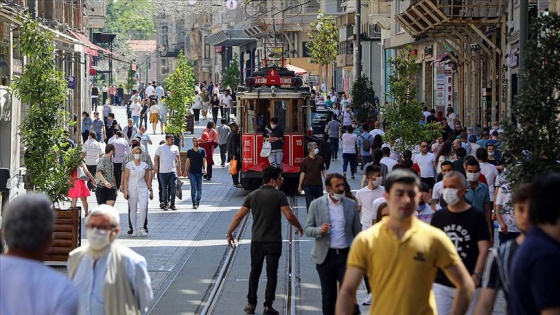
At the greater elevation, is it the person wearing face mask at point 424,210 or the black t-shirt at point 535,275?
the black t-shirt at point 535,275

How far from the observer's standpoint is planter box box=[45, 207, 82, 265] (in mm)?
18156

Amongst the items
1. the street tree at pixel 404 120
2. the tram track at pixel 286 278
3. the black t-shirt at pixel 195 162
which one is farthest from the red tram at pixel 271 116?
the tram track at pixel 286 278

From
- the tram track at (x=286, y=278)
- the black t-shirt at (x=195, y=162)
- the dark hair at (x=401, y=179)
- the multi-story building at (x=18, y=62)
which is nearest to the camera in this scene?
the dark hair at (x=401, y=179)

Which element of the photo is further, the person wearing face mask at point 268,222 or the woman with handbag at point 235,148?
the woman with handbag at point 235,148

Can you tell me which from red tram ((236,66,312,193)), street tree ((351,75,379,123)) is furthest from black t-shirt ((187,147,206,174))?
street tree ((351,75,379,123))

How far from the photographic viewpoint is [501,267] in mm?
7305

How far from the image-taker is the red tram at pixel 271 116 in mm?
31109

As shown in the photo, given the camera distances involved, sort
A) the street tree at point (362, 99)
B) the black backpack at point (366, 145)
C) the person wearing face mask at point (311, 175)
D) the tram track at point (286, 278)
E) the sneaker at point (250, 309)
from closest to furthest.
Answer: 1. the sneaker at point (250, 309)
2. the tram track at point (286, 278)
3. the person wearing face mask at point (311, 175)
4. the black backpack at point (366, 145)
5. the street tree at point (362, 99)

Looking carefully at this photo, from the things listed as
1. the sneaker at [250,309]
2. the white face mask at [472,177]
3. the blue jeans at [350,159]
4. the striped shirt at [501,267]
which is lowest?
the sneaker at [250,309]

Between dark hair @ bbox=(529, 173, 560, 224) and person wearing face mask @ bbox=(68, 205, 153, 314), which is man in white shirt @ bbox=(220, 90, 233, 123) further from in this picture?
dark hair @ bbox=(529, 173, 560, 224)

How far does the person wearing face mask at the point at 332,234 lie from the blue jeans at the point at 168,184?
14.2 metres

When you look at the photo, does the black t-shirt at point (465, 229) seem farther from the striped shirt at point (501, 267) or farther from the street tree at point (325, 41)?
the street tree at point (325, 41)

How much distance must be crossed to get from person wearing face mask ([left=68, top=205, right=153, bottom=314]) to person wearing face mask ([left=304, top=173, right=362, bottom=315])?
4.30 m

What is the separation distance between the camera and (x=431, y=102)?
5588 cm
